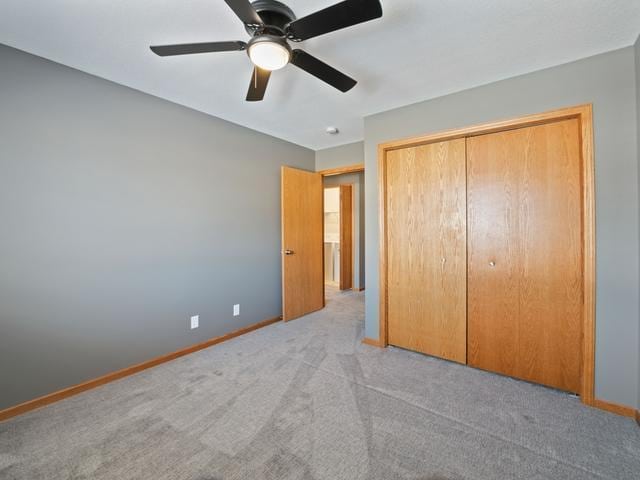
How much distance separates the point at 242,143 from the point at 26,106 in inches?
70.6

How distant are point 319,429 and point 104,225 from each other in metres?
2.20

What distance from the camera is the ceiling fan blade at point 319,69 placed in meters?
1.57

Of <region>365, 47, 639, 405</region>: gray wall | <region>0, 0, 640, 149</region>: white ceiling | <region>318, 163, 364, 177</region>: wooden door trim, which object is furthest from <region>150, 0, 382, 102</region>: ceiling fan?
<region>318, 163, 364, 177</region>: wooden door trim

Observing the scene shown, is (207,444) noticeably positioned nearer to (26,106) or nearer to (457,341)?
(457,341)

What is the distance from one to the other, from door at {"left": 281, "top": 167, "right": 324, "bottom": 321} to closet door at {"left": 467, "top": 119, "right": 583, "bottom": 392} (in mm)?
2120

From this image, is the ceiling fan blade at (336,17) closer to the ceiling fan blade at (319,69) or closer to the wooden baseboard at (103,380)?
the ceiling fan blade at (319,69)

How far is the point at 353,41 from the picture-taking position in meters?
1.85

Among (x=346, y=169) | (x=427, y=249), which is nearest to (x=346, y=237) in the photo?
(x=346, y=169)

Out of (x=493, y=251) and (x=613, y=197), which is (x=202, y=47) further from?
(x=613, y=197)

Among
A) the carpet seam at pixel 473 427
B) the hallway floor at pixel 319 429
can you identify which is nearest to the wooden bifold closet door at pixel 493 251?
the hallway floor at pixel 319 429

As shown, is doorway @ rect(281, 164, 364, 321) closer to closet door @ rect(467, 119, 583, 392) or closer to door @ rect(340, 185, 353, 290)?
door @ rect(340, 185, 353, 290)

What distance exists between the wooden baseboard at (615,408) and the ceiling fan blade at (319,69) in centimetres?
270

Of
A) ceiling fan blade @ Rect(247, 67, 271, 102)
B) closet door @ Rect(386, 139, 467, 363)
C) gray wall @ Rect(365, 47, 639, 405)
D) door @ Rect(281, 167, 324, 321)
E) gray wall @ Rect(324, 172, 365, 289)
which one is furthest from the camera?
gray wall @ Rect(324, 172, 365, 289)

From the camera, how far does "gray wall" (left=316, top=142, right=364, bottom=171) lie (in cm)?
396
